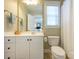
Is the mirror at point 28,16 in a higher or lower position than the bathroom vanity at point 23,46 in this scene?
higher

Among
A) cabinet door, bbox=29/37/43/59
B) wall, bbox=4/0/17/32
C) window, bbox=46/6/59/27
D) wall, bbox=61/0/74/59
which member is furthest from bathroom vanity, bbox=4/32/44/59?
window, bbox=46/6/59/27

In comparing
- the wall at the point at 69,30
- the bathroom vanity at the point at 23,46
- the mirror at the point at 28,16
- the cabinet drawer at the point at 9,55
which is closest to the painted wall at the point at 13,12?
the mirror at the point at 28,16

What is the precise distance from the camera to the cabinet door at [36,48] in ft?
10.8

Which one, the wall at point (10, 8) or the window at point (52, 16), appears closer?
the wall at point (10, 8)

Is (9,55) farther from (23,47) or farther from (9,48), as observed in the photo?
(23,47)

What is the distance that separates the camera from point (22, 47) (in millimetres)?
3275

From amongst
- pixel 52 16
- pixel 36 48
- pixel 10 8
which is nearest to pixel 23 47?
pixel 36 48

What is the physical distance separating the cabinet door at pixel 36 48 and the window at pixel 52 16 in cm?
159

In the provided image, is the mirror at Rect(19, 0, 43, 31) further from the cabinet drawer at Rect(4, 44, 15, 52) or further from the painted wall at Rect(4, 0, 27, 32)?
the cabinet drawer at Rect(4, 44, 15, 52)

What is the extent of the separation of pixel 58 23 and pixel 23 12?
1437 millimetres

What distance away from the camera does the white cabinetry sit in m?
3.22

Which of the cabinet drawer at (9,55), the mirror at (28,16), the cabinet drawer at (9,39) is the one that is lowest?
the cabinet drawer at (9,55)

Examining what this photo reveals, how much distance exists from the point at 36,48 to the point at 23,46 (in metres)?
0.34

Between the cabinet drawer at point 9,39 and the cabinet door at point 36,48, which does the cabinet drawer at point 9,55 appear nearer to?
the cabinet drawer at point 9,39
